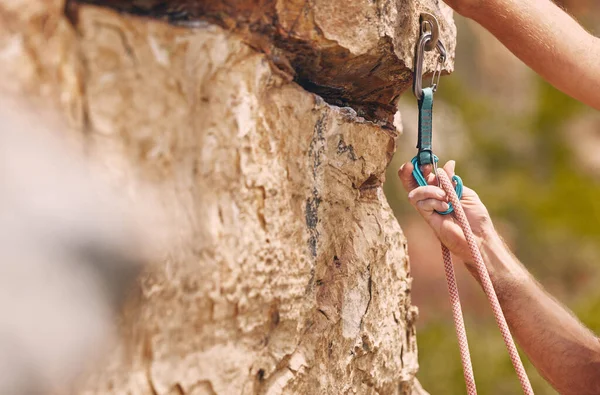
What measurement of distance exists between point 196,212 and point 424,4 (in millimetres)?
428

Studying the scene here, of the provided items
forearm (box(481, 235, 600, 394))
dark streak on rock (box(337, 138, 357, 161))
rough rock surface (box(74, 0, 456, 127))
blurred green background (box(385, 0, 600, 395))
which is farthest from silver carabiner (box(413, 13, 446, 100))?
blurred green background (box(385, 0, 600, 395))

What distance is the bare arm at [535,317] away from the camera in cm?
83

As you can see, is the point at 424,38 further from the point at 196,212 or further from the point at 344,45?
the point at 196,212

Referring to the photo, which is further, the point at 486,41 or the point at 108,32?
the point at 486,41

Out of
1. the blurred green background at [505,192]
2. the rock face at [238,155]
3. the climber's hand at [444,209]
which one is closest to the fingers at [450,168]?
the climber's hand at [444,209]

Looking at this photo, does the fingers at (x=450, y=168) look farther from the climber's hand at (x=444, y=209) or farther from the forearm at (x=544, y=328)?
the forearm at (x=544, y=328)

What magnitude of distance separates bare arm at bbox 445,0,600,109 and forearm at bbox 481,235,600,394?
0.78ft

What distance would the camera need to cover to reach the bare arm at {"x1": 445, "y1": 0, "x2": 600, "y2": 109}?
0.76 m

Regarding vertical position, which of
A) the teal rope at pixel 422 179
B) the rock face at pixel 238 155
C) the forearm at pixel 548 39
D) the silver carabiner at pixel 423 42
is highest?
the forearm at pixel 548 39

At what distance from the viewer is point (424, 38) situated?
0.78 m

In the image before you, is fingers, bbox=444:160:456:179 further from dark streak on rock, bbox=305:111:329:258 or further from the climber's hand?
dark streak on rock, bbox=305:111:329:258

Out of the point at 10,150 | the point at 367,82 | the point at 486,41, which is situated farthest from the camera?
the point at 486,41

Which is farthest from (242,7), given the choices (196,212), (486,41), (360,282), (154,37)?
(486,41)

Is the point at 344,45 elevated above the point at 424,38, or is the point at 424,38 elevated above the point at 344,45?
the point at 424,38
